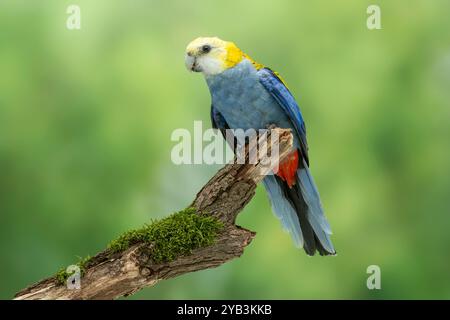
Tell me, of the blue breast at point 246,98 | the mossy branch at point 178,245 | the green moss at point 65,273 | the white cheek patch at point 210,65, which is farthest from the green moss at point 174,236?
the white cheek patch at point 210,65

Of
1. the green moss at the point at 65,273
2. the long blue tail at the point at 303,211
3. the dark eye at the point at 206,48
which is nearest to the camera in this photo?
the green moss at the point at 65,273

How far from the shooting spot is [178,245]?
289cm

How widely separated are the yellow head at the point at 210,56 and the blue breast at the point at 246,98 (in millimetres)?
43

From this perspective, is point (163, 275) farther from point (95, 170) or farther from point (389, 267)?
point (389, 267)

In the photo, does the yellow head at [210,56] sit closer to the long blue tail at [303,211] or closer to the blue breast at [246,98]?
the blue breast at [246,98]

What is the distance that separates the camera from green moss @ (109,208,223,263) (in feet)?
9.36

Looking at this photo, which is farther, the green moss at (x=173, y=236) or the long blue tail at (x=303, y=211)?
the long blue tail at (x=303, y=211)

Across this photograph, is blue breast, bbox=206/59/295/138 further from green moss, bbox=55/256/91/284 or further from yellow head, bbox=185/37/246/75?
green moss, bbox=55/256/91/284

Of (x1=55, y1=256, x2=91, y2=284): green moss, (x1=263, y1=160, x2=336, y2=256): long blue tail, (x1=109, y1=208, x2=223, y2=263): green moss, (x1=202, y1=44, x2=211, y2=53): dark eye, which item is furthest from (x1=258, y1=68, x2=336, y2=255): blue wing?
(x1=55, y1=256, x2=91, y2=284): green moss

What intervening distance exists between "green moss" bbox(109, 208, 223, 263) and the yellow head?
1033mm

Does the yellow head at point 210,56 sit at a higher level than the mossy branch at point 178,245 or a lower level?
higher

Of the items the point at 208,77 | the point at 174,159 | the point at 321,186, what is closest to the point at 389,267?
the point at 321,186

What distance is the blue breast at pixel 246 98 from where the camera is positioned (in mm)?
3633

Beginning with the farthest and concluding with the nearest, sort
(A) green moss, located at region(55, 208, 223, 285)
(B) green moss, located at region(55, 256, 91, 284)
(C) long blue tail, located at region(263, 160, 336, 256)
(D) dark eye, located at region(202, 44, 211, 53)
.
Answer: (C) long blue tail, located at region(263, 160, 336, 256) → (D) dark eye, located at region(202, 44, 211, 53) → (A) green moss, located at region(55, 208, 223, 285) → (B) green moss, located at region(55, 256, 91, 284)
